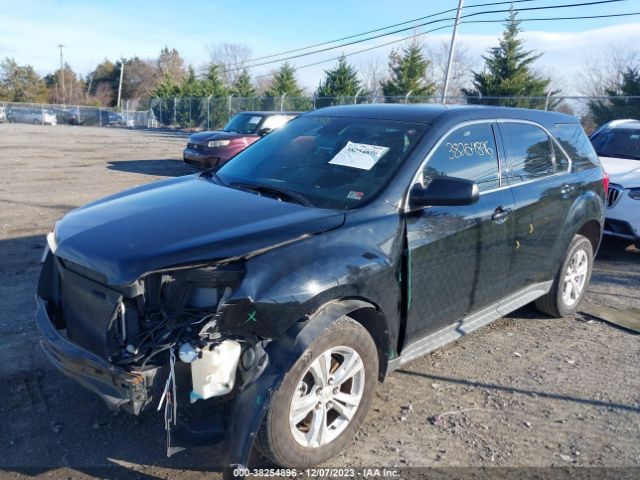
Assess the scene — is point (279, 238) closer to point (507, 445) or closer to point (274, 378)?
point (274, 378)

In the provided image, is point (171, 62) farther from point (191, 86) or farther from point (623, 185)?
point (623, 185)

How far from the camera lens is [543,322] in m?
5.04

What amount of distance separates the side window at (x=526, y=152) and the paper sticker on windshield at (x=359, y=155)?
3.82ft

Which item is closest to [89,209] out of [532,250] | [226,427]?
[226,427]

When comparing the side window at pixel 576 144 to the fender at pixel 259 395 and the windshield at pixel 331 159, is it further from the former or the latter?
the fender at pixel 259 395

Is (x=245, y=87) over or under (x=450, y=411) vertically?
over

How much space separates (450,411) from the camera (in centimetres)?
352

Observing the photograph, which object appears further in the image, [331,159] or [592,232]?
[592,232]

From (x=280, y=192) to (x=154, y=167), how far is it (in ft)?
41.6

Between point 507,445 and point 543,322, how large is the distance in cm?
215

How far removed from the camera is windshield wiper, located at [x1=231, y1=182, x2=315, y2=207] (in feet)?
10.8

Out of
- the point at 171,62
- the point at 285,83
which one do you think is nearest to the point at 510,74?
the point at 285,83

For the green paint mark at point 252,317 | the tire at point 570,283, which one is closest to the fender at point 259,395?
the green paint mark at point 252,317

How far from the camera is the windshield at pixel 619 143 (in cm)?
827
